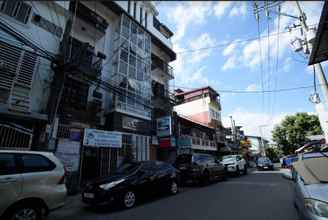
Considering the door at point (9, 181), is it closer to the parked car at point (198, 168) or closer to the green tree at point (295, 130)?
the parked car at point (198, 168)

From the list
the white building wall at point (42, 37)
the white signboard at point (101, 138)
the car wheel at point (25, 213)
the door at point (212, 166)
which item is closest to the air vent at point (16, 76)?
the white building wall at point (42, 37)

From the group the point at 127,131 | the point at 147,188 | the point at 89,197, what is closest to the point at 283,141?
the point at 127,131

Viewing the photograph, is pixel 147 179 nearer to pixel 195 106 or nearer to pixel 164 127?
pixel 164 127

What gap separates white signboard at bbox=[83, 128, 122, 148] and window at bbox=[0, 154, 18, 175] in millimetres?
4927

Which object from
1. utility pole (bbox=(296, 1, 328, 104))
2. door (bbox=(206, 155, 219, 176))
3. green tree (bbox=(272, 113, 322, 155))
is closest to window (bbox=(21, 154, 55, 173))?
door (bbox=(206, 155, 219, 176))

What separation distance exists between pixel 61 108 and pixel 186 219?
8249mm

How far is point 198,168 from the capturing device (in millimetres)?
10430

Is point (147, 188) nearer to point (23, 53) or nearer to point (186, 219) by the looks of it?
point (186, 219)

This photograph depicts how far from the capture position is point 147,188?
6859mm

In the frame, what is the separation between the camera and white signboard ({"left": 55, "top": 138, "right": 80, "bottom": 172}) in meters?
8.72

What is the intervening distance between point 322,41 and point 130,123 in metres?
10.3

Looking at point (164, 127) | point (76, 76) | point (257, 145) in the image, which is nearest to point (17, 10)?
point (76, 76)

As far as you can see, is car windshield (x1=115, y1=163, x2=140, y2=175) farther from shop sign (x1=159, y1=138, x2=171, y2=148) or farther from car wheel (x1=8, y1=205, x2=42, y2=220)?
shop sign (x1=159, y1=138, x2=171, y2=148)

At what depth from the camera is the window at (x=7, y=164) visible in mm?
3948
